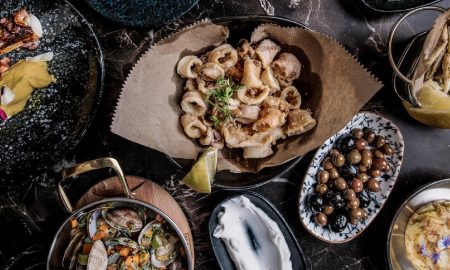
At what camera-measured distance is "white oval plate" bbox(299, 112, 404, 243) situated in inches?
88.0

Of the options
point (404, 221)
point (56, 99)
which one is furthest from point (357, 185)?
point (56, 99)

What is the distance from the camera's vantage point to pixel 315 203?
2.25 metres

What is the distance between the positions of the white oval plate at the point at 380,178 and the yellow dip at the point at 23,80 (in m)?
1.12

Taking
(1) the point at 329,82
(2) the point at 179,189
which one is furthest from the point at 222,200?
(1) the point at 329,82

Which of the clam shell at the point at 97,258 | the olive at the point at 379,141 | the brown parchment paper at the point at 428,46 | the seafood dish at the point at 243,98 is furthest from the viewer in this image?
the olive at the point at 379,141

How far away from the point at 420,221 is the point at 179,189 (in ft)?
3.31

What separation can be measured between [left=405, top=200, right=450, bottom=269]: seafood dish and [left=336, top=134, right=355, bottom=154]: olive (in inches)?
15.7

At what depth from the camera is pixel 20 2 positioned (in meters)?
2.18

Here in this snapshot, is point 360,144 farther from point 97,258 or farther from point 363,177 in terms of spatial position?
point 97,258

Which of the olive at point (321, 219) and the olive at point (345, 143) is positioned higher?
the olive at point (345, 143)

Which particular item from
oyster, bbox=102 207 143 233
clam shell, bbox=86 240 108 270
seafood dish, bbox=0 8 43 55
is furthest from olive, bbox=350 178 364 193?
seafood dish, bbox=0 8 43 55

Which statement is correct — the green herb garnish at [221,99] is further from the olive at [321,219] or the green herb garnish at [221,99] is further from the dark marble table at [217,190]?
the olive at [321,219]

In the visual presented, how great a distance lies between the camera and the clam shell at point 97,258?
2143 millimetres

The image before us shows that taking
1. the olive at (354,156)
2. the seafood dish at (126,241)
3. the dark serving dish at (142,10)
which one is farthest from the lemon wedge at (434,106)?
the seafood dish at (126,241)
